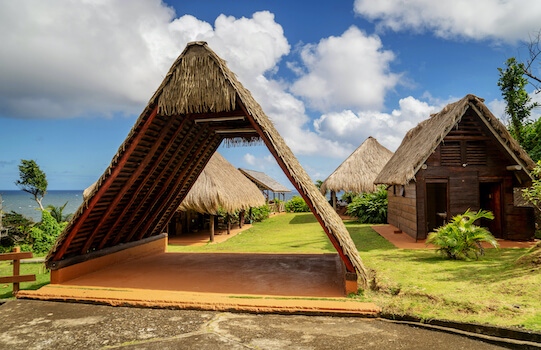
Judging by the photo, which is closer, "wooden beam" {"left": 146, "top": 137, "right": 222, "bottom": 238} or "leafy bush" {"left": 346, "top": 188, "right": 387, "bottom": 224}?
"wooden beam" {"left": 146, "top": 137, "right": 222, "bottom": 238}

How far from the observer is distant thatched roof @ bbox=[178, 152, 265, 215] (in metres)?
13.3

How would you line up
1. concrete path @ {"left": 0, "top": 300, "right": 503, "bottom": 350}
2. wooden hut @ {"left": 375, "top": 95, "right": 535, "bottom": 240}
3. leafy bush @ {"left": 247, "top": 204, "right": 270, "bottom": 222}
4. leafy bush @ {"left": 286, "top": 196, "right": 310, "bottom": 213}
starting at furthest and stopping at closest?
leafy bush @ {"left": 286, "top": 196, "right": 310, "bottom": 213} < leafy bush @ {"left": 247, "top": 204, "right": 270, "bottom": 222} < wooden hut @ {"left": 375, "top": 95, "right": 535, "bottom": 240} < concrete path @ {"left": 0, "top": 300, "right": 503, "bottom": 350}

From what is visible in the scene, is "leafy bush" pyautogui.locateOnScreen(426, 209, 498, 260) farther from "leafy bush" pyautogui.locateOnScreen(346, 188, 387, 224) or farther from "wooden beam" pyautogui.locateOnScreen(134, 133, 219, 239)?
"leafy bush" pyautogui.locateOnScreen(346, 188, 387, 224)

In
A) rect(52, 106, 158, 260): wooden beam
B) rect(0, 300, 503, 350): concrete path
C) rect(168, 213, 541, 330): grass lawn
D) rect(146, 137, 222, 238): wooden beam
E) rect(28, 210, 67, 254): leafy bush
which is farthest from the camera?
rect(28, 210, 67, 254): leafy bush

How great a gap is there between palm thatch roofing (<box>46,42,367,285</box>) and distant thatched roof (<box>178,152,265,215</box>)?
204 inches

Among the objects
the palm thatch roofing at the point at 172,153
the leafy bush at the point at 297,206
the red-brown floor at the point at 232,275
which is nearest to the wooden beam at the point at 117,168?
the palm thatch roofing at the point at 172,153

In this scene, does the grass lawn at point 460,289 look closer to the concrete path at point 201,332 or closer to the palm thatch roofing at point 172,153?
the concrete path at point 201,332

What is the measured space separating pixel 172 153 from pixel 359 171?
688 inches

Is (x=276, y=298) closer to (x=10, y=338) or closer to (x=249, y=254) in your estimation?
(x=10, y=338)

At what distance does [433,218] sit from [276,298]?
1342 cm

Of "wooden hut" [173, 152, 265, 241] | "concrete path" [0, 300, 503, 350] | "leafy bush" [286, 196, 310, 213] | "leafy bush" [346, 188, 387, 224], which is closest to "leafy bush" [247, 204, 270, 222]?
"wooden hut" [173, 152, 265, 241]

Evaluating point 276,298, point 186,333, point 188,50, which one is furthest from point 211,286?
point 188,50

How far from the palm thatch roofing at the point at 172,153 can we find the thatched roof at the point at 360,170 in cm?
1497

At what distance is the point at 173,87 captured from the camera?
5586 mm
